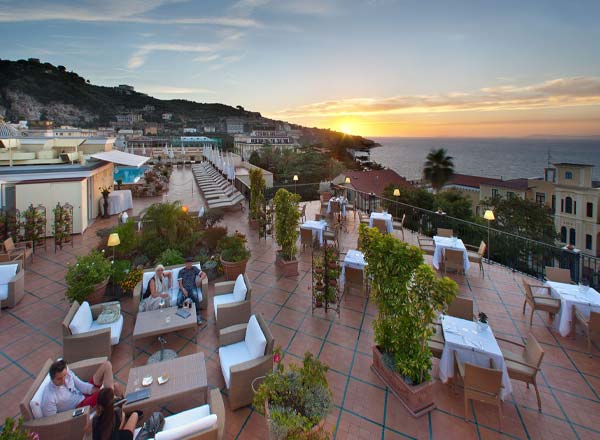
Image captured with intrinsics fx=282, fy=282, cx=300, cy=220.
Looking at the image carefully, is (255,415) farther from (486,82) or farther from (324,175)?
(324,175)

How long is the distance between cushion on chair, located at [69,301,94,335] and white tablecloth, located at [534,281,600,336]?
285 inches

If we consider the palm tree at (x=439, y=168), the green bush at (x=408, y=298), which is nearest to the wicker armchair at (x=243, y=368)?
the green bush at (x=408, y=298)

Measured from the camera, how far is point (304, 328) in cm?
469

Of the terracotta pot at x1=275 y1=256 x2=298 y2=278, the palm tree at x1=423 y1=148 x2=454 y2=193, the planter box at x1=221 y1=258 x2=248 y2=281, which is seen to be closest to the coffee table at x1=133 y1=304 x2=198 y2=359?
the planter box at x1=221 y1=258 x2=248 y2=281

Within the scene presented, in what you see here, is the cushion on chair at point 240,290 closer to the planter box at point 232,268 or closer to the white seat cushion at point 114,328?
the planter box at point 232,268

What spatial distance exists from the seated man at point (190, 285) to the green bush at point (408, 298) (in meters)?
3.24

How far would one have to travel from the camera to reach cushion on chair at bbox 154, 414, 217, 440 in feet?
7.14

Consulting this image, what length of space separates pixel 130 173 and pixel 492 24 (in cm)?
1950

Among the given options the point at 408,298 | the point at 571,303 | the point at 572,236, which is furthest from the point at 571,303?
the point at 572,236

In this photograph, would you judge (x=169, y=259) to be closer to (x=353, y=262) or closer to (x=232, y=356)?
(x=232, y=356)

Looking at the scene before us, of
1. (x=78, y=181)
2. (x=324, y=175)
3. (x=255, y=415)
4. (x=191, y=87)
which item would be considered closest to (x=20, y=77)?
(x=191, y=87)

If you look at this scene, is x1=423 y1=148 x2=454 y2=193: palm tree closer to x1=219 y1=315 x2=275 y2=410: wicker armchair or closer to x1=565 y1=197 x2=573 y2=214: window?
x1=565 y1=197 x2=573 y2=214: window

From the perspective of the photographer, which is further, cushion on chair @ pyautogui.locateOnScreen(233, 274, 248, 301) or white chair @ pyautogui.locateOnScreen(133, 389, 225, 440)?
cushion on chair @ pyautogui.locateOnScreen(233, 274, 248, 301)

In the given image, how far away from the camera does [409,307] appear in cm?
306
